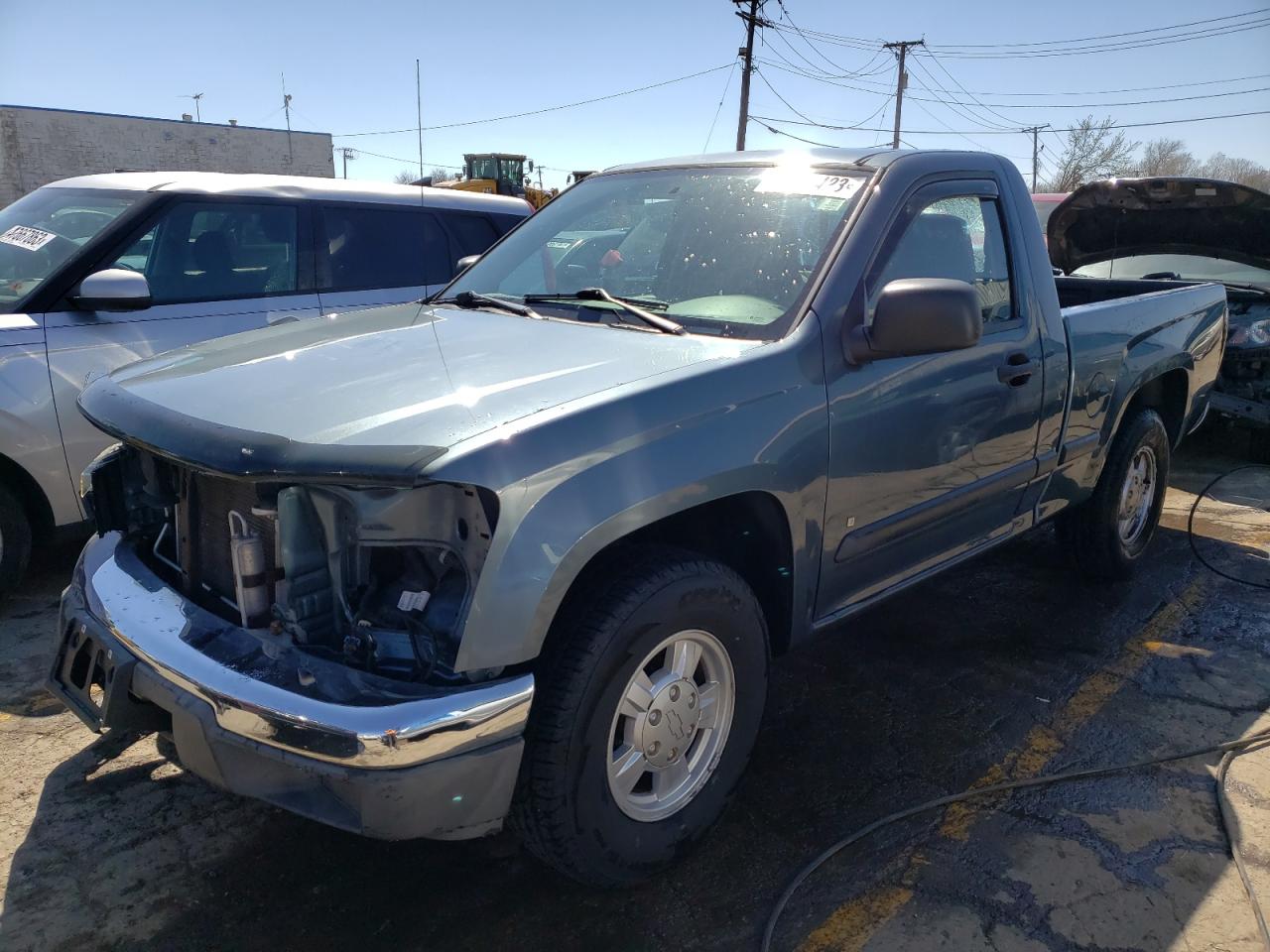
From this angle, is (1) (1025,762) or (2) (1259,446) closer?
(1) (1025,762)

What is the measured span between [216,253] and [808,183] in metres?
3.34

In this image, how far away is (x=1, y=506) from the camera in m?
4.08

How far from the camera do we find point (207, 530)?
2.54 m

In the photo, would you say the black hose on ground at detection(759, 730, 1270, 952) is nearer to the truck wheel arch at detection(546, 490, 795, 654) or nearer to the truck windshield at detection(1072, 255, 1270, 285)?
the truck wheel arch at detection(546, 490, 795, 654)

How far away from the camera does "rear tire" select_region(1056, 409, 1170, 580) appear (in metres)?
4.50

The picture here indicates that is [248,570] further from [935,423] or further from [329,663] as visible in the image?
[935,423]

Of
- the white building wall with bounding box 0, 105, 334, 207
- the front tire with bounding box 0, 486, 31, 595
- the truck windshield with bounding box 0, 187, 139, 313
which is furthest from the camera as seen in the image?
the white building wall with bounding box 0, 105, 334, 207

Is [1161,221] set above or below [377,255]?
above

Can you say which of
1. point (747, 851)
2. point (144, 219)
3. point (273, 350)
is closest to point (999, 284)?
point (747, 851)

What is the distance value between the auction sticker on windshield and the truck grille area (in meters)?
1.94

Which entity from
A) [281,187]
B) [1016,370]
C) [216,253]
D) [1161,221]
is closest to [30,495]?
[216,253]

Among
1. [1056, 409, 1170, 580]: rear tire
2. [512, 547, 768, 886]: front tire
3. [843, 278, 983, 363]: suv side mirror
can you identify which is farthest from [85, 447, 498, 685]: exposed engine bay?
[1056, 409, 1170, 580]: rear tire

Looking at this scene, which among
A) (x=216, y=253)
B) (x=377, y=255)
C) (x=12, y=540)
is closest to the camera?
(x=12, y=540)

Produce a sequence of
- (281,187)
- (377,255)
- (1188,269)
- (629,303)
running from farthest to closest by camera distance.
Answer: (1188,269) → (377,255) → (281,187) → (629,303)
